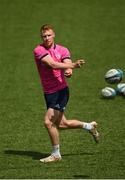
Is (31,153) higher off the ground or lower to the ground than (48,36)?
lower

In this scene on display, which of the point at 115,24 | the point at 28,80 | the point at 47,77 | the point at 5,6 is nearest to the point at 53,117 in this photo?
the point at 47,77

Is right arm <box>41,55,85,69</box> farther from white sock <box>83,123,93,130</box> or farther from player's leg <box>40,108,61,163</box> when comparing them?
white sock <box>83,123,93,130</box>

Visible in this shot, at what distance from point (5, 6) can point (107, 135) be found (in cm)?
1500

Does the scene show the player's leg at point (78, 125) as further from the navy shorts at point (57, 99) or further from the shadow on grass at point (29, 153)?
the shadow on grass at point (29, 153)

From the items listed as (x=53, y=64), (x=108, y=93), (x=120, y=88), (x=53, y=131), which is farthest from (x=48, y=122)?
(x=120, y=88)

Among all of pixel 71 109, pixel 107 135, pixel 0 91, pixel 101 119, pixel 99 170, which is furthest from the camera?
pixel 0 91

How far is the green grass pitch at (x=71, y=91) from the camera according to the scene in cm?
1143

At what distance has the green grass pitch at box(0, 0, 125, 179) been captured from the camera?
1143 centimetres

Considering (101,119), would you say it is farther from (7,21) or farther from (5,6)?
(5,6)

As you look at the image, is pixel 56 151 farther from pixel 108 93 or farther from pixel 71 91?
pixel 71 91

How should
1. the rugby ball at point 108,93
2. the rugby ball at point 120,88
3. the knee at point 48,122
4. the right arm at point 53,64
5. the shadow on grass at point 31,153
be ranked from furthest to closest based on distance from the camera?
the rugby ball at point 120,88 → the rugby ball at point 108,93 → the shadow on grass at point 31,153 → the knee at point 48,122 → the right arm at point 53,64

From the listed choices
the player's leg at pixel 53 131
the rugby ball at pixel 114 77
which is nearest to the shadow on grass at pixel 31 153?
the player's leg at pixel 53 131

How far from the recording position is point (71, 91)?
17.5 metres

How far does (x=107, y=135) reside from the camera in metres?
13.4
